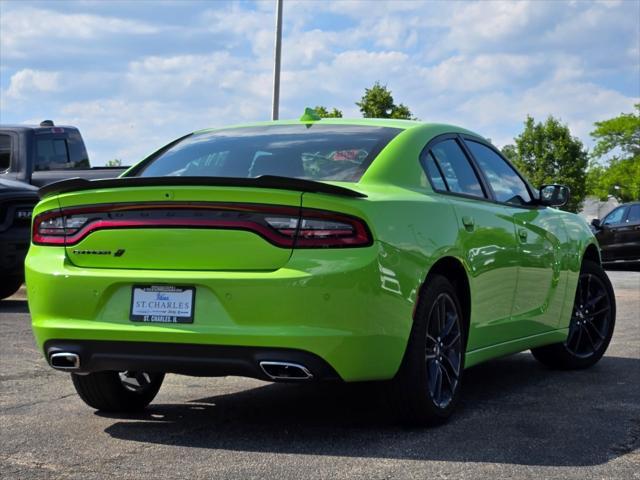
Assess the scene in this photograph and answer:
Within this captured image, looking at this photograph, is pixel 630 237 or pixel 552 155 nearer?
pixel 630 237

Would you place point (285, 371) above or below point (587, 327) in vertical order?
above

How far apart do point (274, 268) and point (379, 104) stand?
4225 centimetres

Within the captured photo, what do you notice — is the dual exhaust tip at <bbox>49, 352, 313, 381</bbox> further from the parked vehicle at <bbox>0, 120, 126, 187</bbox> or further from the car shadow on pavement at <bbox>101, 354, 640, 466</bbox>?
the parked vehicle at <bbox>0, 120, 126, 187</bbox>

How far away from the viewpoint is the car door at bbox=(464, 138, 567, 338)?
670 cm

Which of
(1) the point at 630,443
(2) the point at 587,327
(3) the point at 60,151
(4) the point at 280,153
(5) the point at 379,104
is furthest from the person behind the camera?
(5) the point at 379,104

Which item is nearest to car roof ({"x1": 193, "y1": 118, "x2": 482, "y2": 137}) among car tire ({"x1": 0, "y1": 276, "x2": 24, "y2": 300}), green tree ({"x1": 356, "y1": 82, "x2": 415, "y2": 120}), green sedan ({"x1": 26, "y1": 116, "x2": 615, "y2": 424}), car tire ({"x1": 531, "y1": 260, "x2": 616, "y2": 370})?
green sedan ({"x1": 26, "y1": 116, "x2": 615, "y2": 424})

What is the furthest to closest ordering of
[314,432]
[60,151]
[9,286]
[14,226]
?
[60,151] < [9,286] < [14,226] < [314,432]

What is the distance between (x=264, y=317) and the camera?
487 centimetres

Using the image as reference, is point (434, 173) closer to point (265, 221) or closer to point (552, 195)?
point (265, 221)

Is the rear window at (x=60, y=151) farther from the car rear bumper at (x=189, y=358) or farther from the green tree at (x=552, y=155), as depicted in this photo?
the green tree at (x=552, y=155)

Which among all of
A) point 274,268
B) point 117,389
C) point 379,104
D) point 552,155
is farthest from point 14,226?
point 552,155

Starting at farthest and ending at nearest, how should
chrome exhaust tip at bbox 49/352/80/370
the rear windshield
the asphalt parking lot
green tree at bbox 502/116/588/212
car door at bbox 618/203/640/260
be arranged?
green tree at bbox 502/116/588/212
car door at bbox 618/203/640/260
the rear windshield
chrome exhaust tip at bbox 49/352/80/370
the asphalt parking lot

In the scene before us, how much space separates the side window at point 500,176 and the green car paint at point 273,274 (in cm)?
100

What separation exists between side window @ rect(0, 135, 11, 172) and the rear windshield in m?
9.36
